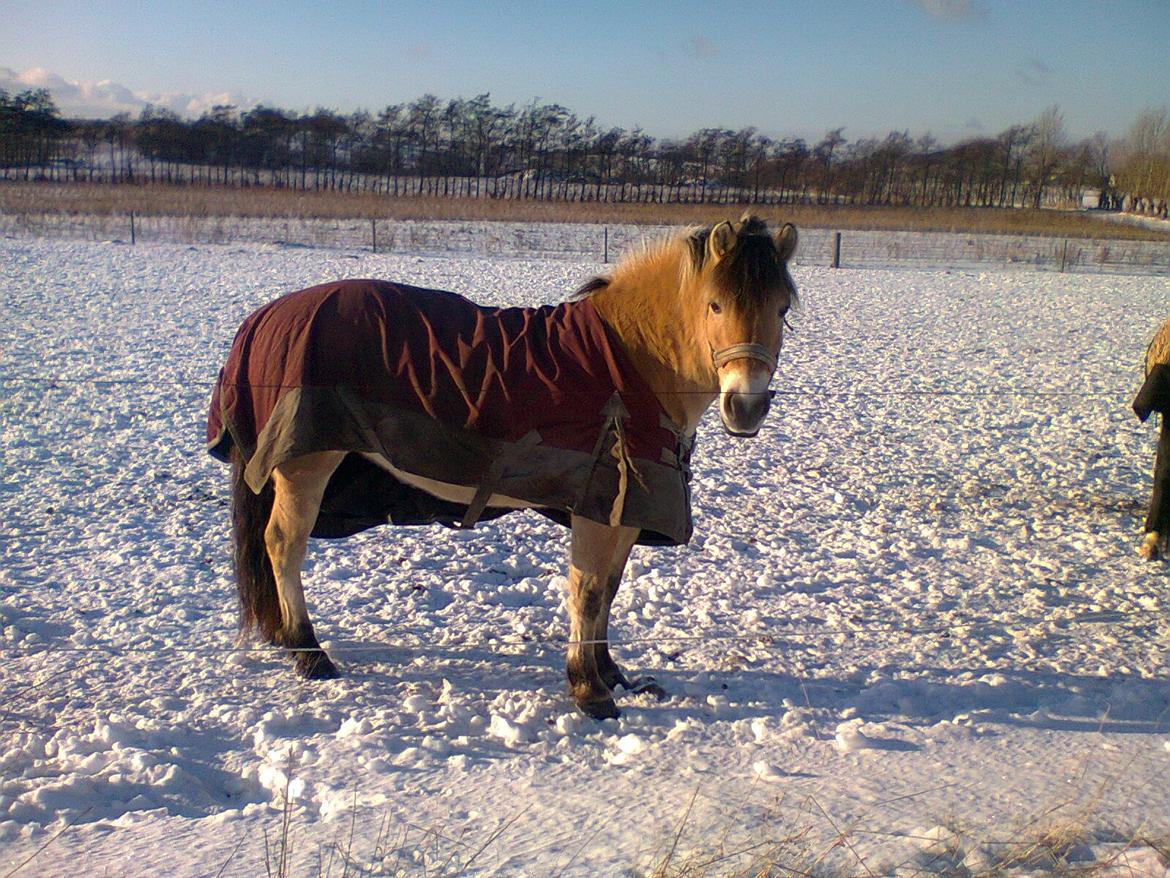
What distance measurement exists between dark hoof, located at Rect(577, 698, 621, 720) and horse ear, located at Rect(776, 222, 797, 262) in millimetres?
1762

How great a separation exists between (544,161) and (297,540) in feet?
189

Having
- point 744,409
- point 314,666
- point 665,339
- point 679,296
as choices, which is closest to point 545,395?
point 665,339

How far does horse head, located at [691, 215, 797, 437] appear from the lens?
2.81 m

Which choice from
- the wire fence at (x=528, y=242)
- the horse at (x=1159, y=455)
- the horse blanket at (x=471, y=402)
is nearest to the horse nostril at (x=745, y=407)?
the horse blanket at (x=471, y=402)

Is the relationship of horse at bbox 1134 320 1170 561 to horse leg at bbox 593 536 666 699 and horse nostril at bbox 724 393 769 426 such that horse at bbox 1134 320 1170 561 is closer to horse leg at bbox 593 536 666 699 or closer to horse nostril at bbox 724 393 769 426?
horse leg at bbox 593 536 666 699

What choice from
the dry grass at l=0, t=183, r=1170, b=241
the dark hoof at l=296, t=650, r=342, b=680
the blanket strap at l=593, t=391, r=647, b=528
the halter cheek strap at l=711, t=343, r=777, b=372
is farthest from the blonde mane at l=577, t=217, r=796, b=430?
the dry grass at l=0, t=183, r=1170, b=241

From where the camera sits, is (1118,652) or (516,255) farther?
(516,255)

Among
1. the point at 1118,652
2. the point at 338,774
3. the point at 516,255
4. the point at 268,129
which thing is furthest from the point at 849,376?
the point at 268,129

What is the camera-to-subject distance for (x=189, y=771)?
2766mm

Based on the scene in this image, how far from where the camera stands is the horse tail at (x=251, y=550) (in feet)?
11.6

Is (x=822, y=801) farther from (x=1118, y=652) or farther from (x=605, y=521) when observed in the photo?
(x=1118, y=652)

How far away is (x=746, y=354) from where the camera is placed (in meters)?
2.82

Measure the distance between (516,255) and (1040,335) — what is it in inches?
504

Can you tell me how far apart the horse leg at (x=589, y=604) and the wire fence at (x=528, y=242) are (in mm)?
→ 17735
